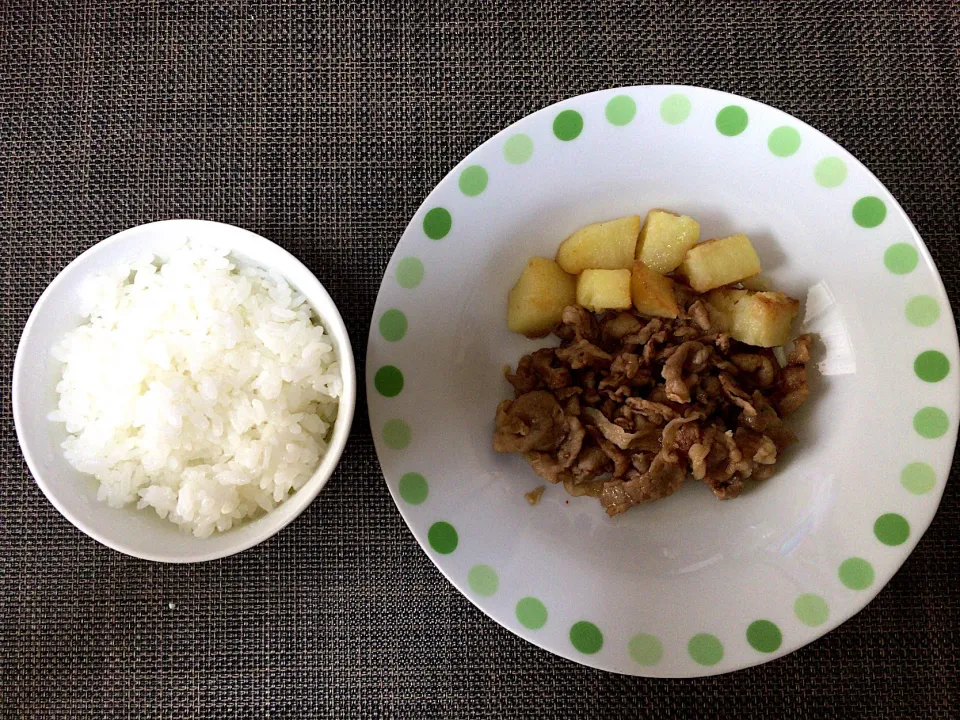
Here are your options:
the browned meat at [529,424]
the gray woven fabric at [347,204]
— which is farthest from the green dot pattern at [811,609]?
the browned meat at [529,424]

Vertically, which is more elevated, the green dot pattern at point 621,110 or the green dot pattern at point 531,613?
the green dot pattern at point 621,110

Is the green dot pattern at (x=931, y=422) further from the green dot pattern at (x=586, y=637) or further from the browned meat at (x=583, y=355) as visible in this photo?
the green dot pattern at (x=586, y=637)

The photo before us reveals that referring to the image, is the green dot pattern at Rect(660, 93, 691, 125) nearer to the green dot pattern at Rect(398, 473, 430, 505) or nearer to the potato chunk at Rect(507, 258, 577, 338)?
the potato chunk at Rect(507, 258, 577, 338)

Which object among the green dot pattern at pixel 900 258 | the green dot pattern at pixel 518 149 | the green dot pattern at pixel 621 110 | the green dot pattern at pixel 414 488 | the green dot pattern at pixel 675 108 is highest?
the green dot pattern at pixel 675 108

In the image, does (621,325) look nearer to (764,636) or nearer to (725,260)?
(725,260)

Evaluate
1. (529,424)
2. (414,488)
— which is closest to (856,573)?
(529,424)

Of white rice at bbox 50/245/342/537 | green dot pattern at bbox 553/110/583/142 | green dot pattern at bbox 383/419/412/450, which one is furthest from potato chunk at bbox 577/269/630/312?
white rice at bbox 50/245/342/537
